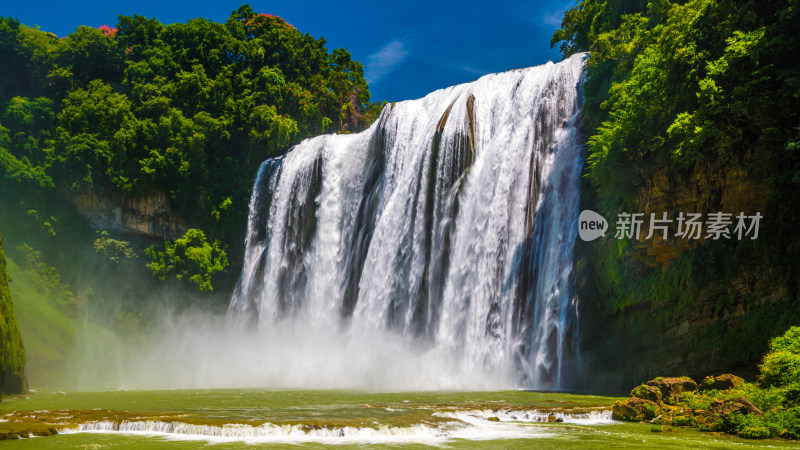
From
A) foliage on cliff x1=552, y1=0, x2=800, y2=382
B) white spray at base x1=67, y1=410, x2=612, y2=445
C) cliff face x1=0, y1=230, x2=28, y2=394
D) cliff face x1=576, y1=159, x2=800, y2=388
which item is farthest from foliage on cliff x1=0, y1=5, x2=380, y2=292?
white spray at base x1=67, y1=410, x2=612, y2=445

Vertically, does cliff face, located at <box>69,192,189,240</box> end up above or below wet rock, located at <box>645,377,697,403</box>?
above

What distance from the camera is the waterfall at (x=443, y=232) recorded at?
70.0 feet

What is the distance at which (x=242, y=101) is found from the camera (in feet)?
121

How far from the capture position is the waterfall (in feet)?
70.0

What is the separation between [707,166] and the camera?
16906 mm

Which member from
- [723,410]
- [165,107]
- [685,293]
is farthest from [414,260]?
[165,107]

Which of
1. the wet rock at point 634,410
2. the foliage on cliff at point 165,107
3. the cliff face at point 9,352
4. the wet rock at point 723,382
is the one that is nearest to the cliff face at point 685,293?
the wet rock at point 723,382

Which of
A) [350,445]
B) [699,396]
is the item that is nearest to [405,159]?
[699,396]

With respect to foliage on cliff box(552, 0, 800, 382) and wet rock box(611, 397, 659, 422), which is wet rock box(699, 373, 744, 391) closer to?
wet rock box(611, 397, 659, 422)

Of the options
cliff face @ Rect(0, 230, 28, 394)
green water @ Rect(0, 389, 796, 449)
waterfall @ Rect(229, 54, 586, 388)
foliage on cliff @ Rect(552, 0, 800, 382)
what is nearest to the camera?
green water @ Rect(0, 389, 796, 449)

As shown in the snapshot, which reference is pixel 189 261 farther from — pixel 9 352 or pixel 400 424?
pixel 400 424

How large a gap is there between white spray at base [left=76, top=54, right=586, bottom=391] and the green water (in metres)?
4.89

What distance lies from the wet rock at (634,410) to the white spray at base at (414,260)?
22.8 ft

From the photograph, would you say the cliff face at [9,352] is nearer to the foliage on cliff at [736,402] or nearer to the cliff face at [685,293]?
the foliage on cliff at [736,402]
